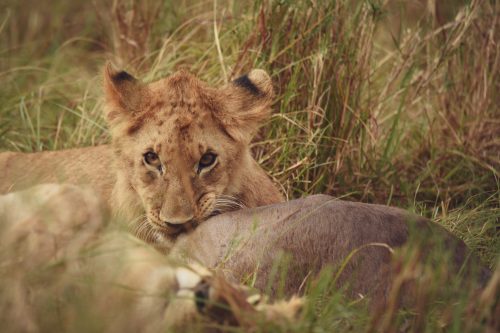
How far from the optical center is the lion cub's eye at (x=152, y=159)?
11.4 feet

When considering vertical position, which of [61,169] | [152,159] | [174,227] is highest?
[152,159]

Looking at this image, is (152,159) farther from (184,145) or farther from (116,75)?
(116,75)

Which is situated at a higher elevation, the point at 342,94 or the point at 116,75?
the point at 116,75

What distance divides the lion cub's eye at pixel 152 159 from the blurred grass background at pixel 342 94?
3.84 ft

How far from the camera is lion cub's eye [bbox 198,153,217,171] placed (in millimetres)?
3500

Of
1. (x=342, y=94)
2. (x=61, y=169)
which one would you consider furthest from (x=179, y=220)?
(x=342, y=94)

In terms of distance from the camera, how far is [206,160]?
3521mm

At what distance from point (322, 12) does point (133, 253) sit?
2.49 metres

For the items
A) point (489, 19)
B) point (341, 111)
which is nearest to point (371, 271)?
point (341, 111)

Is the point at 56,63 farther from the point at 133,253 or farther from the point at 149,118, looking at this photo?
the point at 133,253

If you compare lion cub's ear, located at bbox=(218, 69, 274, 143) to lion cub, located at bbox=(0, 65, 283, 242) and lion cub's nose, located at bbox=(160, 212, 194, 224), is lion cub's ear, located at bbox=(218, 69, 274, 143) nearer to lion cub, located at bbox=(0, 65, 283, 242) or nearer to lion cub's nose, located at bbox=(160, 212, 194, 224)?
lion cub, located at bbox=(0, 65, 283, 242)

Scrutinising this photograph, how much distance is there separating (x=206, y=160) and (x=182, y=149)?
0.51 ft

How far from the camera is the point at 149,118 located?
358 centimetres

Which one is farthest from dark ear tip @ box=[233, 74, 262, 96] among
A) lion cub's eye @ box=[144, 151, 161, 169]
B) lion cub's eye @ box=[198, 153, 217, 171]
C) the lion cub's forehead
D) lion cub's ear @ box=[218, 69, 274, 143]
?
lion cub's eye @ box=[144, 151, 161, 169]
